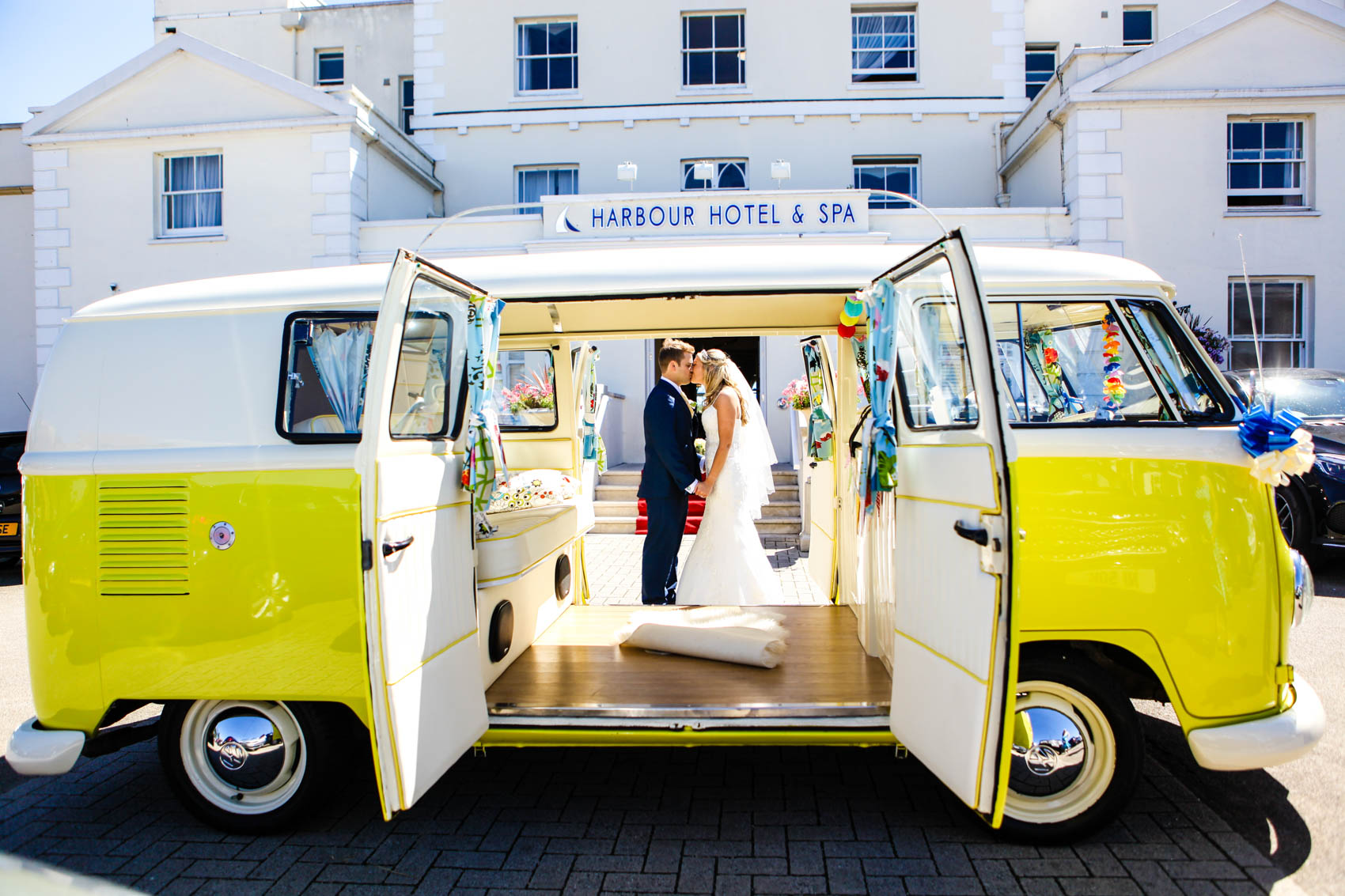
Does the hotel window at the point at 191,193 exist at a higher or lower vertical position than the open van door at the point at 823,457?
higher

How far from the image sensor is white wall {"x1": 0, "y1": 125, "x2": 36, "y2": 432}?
54.8 ft

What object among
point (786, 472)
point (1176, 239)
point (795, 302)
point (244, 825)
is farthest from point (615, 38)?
point (244, 825)

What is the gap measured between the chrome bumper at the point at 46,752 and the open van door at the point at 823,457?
Answer: 4492mm

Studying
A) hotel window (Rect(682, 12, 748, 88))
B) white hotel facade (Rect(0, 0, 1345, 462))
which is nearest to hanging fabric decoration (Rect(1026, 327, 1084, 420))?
white hotel facade (Rect(0, 0, 1345, 462))

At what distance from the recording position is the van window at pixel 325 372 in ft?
11.6

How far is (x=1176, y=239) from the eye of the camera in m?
14.0

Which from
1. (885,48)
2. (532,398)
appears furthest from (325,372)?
(885,48)

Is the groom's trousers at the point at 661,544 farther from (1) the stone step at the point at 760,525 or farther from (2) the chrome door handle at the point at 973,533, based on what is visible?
(1) the stone step at the point at 760,525

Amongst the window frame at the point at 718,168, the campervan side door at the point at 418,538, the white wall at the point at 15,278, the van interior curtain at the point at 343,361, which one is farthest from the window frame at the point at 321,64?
the campervan side door at the point at 418,538

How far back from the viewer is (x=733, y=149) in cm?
1686

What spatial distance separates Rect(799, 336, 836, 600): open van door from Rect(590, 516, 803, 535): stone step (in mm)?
4588

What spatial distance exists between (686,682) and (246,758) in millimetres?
2068

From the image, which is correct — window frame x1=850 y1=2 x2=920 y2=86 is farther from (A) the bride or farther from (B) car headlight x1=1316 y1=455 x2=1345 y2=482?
(A) the bride

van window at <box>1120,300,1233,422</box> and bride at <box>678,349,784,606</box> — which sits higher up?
van window at <box>1120,300,1233,422</box>
